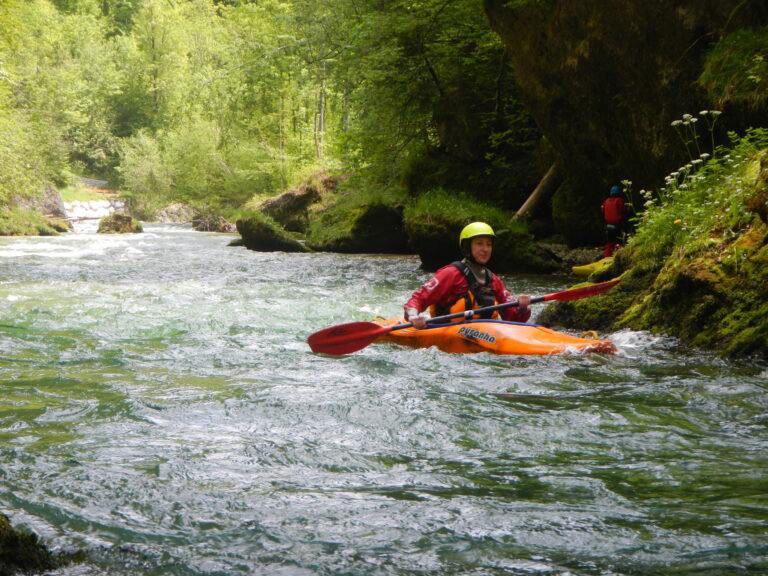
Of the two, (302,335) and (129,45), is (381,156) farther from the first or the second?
(129,45)

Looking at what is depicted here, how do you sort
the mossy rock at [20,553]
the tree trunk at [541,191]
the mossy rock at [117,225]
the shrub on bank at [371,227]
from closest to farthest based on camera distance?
the mossy rock at [20,553], the tree trunk at [541,191], the shrub on bank at [371,227], the mossy rock at [117,225]

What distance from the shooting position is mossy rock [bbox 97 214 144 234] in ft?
86.2

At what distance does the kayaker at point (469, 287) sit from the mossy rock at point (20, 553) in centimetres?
419

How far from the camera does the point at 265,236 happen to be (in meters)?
18.0

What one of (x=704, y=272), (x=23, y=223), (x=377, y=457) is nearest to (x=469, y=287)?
(x=704, y=272)

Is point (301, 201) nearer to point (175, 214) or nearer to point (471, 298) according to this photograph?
point (471, 298)

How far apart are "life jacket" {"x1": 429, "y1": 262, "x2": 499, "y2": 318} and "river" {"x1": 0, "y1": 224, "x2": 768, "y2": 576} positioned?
534mm

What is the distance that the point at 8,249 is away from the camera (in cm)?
1673

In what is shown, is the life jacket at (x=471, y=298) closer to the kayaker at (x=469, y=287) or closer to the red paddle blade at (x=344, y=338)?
the kayaker at (x=469, y=287)

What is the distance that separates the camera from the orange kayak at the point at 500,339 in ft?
17.2

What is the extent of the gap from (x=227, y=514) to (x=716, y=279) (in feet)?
13.9

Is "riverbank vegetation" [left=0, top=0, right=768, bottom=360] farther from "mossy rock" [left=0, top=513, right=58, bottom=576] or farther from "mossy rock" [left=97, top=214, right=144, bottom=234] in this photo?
"mossy rock" [left=0, top=513, right=58, bottom=576]

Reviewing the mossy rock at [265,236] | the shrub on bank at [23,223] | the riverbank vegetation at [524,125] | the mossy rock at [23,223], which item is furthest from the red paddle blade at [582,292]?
the shrub on bank at [23,223]

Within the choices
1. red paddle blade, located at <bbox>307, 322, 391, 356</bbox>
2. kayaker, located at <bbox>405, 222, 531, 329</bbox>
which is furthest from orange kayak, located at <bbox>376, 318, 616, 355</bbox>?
red paddle blade, located at <bbox>307, 322, 391, 356</bbox>
